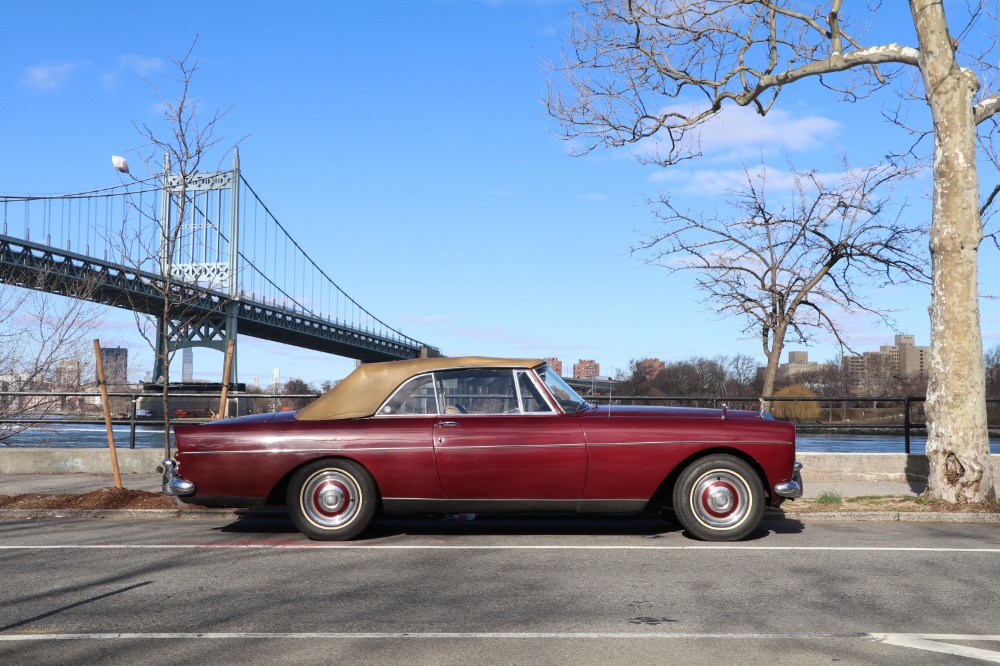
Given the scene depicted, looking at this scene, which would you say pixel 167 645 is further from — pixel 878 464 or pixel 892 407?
pixel 892 407

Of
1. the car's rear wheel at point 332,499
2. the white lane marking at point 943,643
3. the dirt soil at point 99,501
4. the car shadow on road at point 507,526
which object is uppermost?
the car's rear wheel at point 332,499

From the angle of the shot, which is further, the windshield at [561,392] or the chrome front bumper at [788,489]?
the windshield at [561,392]

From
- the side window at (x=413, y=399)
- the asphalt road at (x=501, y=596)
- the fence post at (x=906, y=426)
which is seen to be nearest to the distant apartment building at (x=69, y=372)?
the asphalt road at (x=501, y=596)

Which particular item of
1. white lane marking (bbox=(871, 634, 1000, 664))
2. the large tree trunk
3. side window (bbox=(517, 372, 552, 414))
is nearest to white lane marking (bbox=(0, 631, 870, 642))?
white lane marking (bbox=(871, 634, 1000, 664))

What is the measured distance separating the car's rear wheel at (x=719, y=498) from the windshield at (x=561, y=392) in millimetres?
1034

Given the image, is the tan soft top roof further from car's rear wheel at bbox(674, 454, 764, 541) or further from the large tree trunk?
the large tree trunk

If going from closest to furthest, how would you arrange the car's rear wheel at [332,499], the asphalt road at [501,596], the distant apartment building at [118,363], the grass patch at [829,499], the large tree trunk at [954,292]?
the asphalt road at [501,596]
the car's rear wheel at [332,499]
the large tree trunk at [954,292]
the grass patch at [829,499]
the distant apartment building at [118,363]

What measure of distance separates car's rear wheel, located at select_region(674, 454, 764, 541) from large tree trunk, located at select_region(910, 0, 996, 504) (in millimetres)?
3069

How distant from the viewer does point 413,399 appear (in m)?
7.80

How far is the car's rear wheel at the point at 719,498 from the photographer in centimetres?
741

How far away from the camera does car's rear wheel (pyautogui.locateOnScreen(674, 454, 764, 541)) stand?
24.3 ft

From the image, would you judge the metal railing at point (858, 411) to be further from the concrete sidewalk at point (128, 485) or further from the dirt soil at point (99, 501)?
the dirt soil at point (99, 501)

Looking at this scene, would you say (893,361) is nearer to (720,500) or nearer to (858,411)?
(858,411)

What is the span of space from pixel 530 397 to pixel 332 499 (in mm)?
1811
